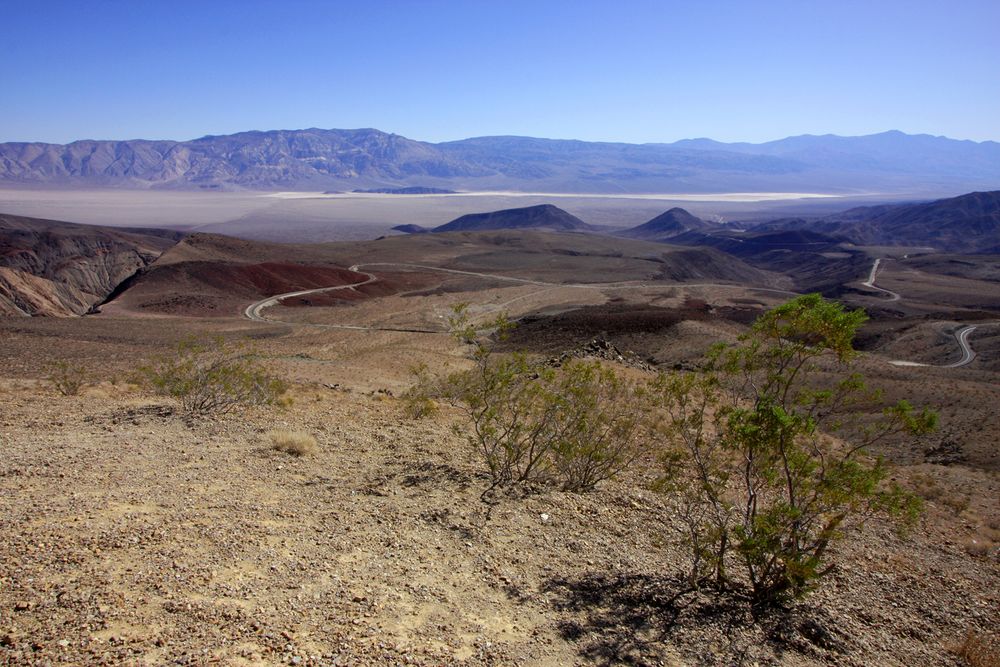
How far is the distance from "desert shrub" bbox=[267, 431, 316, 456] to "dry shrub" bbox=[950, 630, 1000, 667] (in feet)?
31.5

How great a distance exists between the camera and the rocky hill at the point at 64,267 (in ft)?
161

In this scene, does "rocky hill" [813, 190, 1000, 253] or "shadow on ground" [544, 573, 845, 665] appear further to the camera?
"rocky hill" [813, 190, 1000, 253]

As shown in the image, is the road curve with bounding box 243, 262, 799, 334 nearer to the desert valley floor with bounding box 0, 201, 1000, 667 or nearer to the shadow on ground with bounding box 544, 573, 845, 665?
the desert valley floor with bounding box 0, 201, 1000, 667

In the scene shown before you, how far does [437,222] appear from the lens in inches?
7023

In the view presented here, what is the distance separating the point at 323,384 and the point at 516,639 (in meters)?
14.9

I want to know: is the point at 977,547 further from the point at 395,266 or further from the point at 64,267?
the point at 64,267

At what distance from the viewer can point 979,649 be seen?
790 centimetres

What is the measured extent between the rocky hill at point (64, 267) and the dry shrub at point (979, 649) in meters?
54.5

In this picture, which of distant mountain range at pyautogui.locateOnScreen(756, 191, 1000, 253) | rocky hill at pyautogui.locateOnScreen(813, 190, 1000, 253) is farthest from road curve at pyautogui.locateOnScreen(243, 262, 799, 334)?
rocky hill at pyautogui.locateOnScreen(813, 190, 1000, 253)

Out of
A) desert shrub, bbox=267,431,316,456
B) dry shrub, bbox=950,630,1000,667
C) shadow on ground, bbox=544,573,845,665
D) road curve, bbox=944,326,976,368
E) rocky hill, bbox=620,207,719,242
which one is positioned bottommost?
road curve, bbox=944,326,976,368

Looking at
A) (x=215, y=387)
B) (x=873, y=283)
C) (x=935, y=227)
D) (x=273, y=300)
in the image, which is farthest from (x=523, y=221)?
(x=215, y=387)

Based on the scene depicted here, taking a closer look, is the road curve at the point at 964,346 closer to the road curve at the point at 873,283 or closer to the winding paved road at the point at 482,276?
the winding paved road at the point at 482,276

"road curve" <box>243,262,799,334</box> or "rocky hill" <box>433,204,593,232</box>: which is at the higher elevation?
"rocky hill" <box>433,204,593,232</box>

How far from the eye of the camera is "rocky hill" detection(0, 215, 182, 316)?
49141 mm
